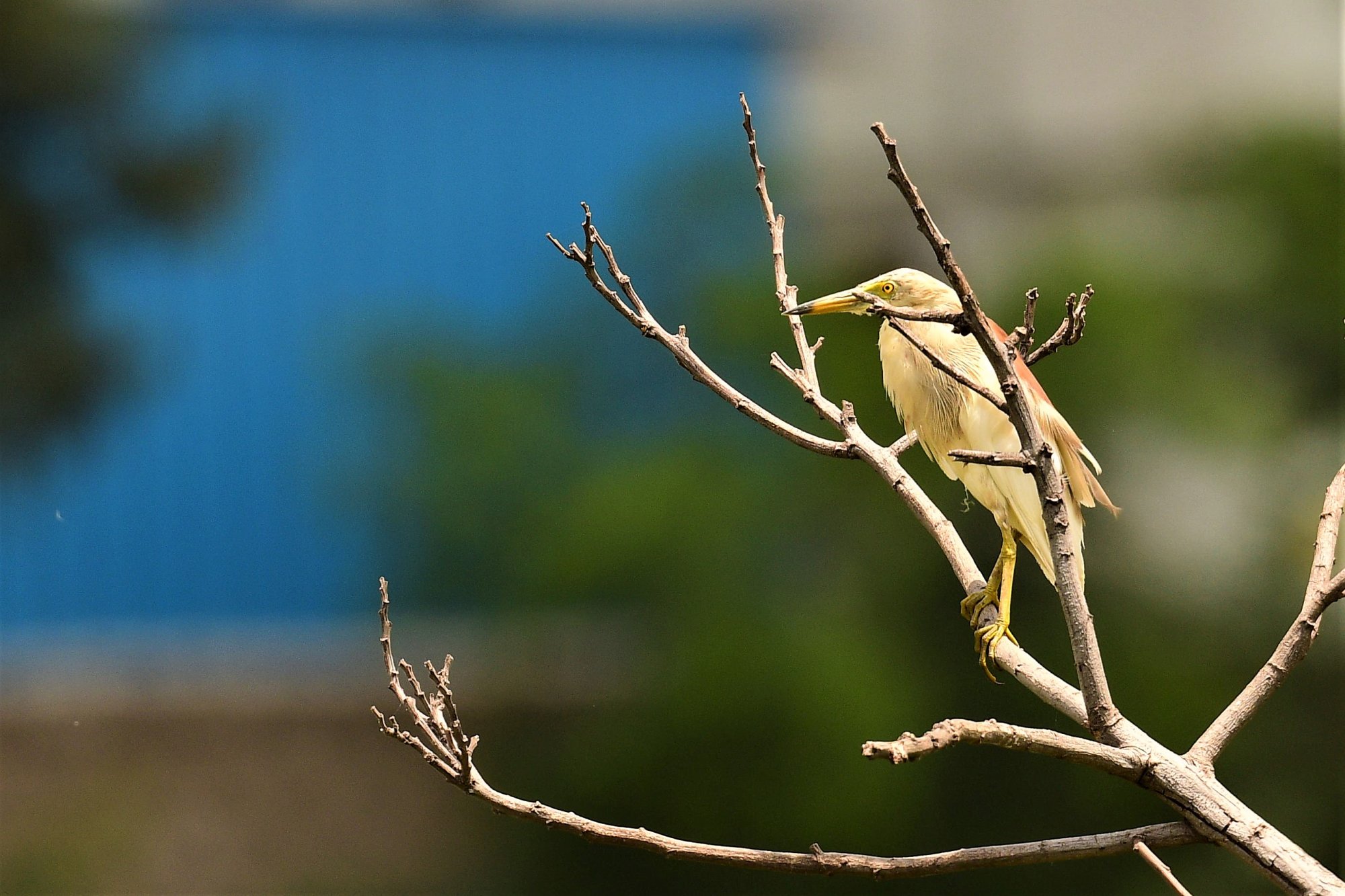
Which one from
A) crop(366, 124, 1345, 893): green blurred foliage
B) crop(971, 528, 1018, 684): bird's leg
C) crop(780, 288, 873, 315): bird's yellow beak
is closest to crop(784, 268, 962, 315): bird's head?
crop(780, 288, 873, 315): bird's yellow beak

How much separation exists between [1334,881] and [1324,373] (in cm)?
113

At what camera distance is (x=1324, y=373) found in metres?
1.36

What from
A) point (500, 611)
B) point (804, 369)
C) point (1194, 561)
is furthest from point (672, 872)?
point (804, 369)

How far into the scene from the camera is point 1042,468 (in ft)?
1.16

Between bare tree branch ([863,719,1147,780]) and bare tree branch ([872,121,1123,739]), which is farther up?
bare tree branch ([872,121,1123,739])

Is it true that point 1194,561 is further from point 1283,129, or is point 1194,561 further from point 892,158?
point 892,158

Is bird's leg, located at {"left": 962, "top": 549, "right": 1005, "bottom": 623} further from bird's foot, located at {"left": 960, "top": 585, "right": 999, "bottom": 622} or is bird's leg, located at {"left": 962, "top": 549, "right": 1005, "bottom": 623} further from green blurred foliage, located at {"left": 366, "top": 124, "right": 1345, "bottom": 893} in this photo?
green blurred foliage, located at {"left": 366, "top": 124, "right": 1345, "bottom": 893}

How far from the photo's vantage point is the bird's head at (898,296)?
0.48m

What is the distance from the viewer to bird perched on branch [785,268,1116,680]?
49cm

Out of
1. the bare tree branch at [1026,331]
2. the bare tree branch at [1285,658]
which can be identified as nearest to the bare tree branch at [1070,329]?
the bare tree branch at [1026,331]

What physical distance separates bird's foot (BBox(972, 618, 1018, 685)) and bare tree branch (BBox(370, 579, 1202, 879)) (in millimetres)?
95

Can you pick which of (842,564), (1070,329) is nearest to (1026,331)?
(1070,329)

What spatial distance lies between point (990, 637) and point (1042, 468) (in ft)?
0.53

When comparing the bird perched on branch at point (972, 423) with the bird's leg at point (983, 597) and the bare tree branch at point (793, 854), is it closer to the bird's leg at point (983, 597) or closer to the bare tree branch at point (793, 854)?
the bird's leg at point (983, 597)
